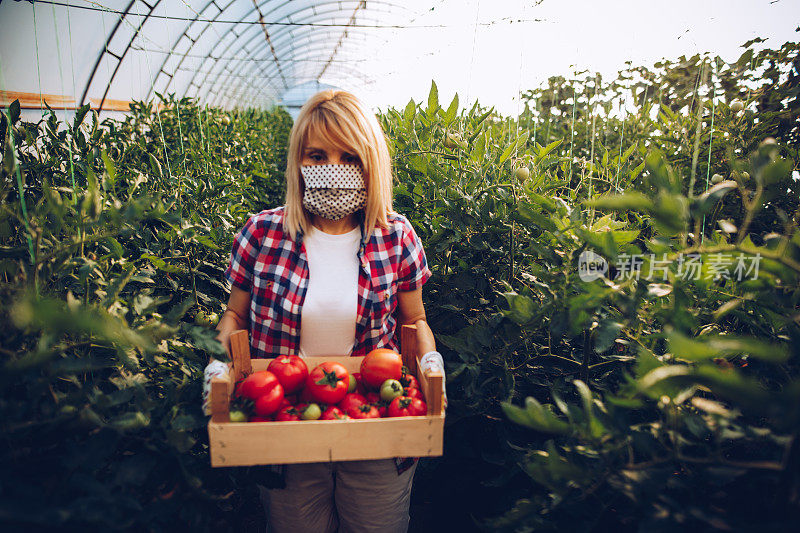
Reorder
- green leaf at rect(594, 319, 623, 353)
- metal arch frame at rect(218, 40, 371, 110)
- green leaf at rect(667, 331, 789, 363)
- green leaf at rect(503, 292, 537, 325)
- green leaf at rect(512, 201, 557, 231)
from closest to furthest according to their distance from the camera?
green leaf at rect(667, 331, 789, 363), green leaf at rect(594, 319, 623, 353), green leaf at rect(503, 292, 537, 325), green leaf at rect(512, 201, 557, 231), metal arch frame at rect(218, 40, 371, 110)

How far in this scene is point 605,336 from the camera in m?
1.02

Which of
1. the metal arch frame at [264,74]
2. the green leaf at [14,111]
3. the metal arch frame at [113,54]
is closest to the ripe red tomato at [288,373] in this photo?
the green leaf at [14,111]

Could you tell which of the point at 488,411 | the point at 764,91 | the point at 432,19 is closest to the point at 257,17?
Result: the point at 432,19

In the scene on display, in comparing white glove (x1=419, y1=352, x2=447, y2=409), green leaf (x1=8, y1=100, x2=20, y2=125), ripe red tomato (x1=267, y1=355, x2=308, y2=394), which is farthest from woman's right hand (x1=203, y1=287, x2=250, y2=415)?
green leaf (x1=8, y1=100, x2=20, y2=125)

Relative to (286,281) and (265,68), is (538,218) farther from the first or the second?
(265,68)

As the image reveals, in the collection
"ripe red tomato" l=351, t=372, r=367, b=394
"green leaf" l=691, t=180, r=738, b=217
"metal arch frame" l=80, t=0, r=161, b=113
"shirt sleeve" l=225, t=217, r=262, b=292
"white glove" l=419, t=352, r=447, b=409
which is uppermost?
"metal arch frame" l=80, t=0, r=161, b=113

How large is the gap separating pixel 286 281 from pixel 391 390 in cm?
54

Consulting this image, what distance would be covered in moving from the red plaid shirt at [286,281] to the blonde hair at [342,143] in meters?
0.06

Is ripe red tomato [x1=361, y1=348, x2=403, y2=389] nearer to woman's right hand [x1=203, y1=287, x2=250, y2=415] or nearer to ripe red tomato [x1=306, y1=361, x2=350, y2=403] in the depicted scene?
ripe red tomato [x1=306, y1=361, x2=350, y2=403]

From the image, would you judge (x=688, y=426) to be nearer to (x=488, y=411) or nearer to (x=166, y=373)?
(x=488, y=411)

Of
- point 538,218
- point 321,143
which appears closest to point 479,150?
point 538,218

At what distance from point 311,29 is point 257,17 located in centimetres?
440

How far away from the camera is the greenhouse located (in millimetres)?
812

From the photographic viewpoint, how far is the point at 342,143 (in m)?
1.46
